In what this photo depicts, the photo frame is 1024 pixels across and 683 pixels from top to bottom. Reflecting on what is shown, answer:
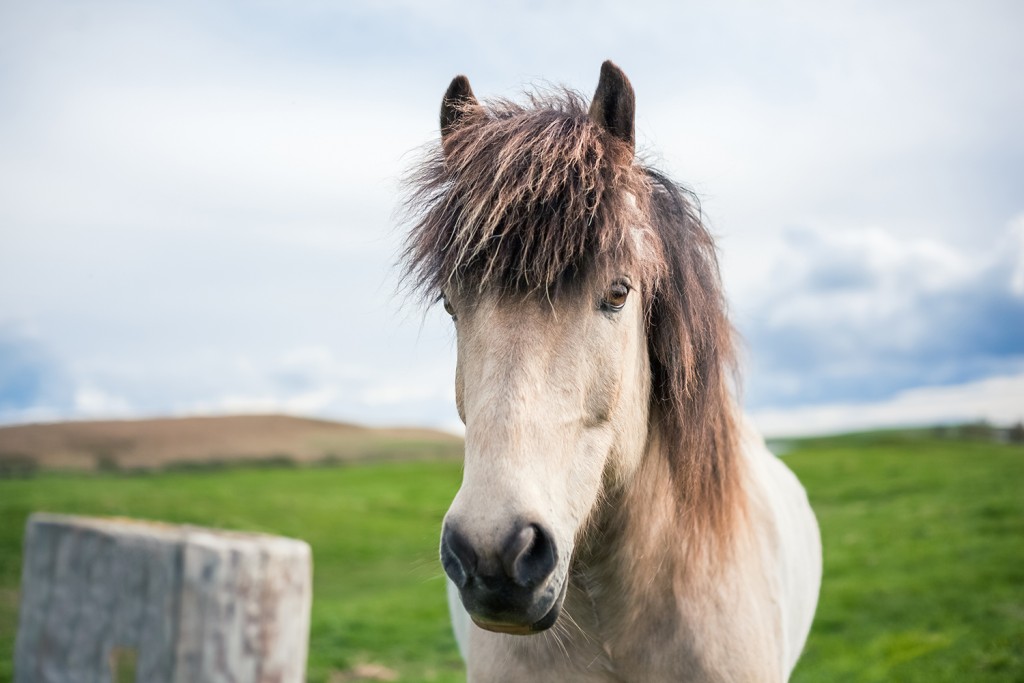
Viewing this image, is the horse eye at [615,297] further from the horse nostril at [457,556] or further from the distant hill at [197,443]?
the distant hill at [197,443]

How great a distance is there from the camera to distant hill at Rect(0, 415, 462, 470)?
26.5 meters

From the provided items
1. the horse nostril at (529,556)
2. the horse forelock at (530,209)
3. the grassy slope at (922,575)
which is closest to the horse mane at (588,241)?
the horse forelock at (530,209)

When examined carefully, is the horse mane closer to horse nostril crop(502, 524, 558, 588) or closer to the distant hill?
horse nostril crop(502, 524, 558, 588)

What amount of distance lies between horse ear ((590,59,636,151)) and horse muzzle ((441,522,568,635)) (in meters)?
1.50

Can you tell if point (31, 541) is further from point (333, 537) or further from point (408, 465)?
point (408, 465)

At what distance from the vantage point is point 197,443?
31531 millimetres

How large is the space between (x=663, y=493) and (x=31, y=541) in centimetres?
210

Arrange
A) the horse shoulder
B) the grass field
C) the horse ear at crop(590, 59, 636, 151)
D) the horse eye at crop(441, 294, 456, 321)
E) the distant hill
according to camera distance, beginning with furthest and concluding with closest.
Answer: the distant hill < the grass field < the horse shoulder < the horse ear at crop(590, 59, 636, 151) < the horse eye at crop(441, 294, 456, 321)

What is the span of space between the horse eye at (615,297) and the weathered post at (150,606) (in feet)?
4.12

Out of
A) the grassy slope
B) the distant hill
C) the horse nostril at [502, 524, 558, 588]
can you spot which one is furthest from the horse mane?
the distant hill

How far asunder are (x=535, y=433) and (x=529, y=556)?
13.0 inches

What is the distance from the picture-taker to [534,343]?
2346 millimetres

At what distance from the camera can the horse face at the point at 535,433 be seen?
80.7 inches

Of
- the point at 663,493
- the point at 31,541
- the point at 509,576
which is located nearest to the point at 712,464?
the point at 663,493
